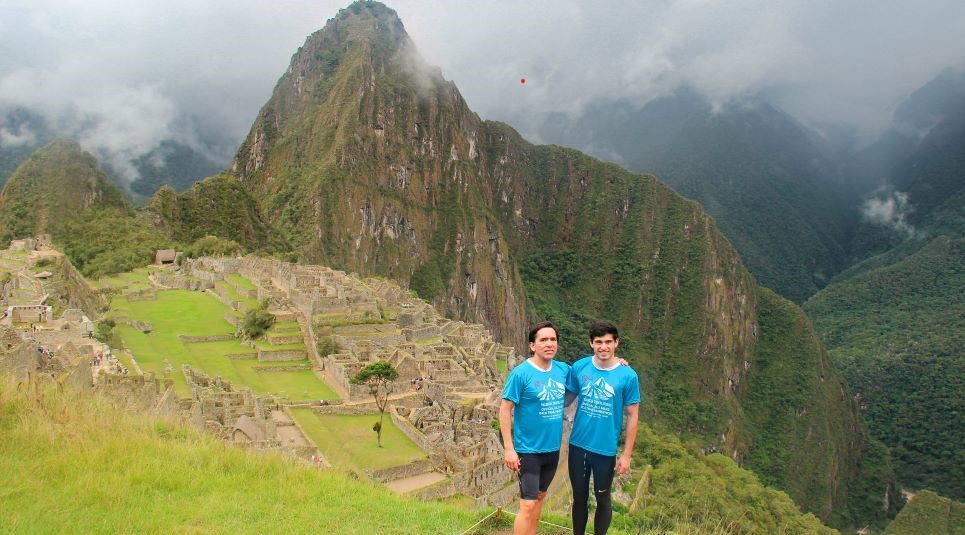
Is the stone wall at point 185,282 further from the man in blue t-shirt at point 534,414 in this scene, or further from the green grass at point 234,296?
the man in blue t-shirt at point 534,414

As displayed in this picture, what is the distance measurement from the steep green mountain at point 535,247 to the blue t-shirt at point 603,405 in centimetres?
7919

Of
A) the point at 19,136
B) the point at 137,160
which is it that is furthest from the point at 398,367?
the point at 137,160

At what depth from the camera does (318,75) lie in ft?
413

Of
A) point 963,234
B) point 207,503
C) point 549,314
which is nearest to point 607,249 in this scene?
point 549,314

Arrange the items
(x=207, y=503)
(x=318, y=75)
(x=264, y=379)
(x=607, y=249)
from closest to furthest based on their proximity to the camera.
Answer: (x=207, y=503), (x=264, y=379), (x=318, y=75), (x=607, y=249)

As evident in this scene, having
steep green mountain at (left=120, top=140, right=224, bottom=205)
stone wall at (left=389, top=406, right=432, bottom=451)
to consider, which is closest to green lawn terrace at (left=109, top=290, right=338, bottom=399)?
stone wall at (left=389, top=406, right=432, bottom=451)

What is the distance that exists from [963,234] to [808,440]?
11001 centimetres

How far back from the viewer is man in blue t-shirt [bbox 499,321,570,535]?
6.73 meters

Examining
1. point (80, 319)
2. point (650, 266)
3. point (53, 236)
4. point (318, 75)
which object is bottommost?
point (80, 319)

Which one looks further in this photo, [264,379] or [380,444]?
[264,379]

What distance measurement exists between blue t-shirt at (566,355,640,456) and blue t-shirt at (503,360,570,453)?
0.23 m

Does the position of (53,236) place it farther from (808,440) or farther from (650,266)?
(650,266)

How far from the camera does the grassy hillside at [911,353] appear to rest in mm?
83062

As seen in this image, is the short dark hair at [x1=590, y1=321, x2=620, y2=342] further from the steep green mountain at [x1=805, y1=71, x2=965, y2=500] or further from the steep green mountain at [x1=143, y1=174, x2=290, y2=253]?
the steep green mountain at [x1=805, y1=71, x2=965, y2=500]
